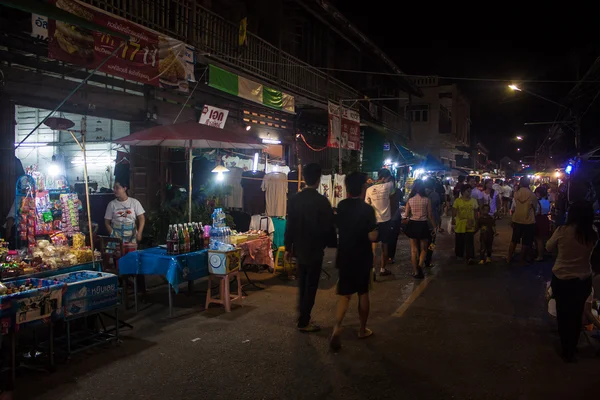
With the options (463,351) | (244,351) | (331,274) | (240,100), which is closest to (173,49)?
(240,100)

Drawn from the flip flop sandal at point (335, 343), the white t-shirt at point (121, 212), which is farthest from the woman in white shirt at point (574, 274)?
the white t-shirt at point (121, 212)

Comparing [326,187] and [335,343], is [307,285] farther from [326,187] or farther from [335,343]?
[326,187]

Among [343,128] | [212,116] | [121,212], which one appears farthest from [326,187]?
[121,212]

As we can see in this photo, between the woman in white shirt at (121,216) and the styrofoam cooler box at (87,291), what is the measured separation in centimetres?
208

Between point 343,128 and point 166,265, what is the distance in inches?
418

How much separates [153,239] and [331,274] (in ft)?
12.8

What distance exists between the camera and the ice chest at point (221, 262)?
693 centimetres

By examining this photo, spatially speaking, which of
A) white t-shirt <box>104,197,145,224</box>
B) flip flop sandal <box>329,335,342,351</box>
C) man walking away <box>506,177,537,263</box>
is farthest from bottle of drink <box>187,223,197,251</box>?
man walking away <box>506,177,537,263</box>

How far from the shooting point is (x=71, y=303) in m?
5.02

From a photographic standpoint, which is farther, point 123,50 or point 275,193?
point 275,193

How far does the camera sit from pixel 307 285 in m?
5.81

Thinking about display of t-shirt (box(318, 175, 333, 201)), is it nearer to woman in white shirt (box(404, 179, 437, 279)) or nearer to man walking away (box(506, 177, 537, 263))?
woman in white shirt (box(404, 179, 437, 279))

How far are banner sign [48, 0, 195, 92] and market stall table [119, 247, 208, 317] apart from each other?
145 inches

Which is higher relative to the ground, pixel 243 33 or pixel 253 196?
pixel 243 33
